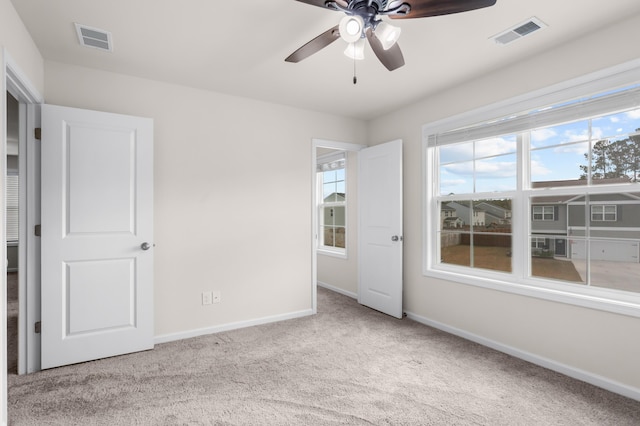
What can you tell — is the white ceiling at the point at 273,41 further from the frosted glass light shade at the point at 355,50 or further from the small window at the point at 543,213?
the small window at the point at 543,213

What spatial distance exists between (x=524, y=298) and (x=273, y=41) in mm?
2910

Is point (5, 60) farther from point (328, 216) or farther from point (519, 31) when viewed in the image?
point (328, 216)

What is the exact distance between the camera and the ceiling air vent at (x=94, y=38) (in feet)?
7.64

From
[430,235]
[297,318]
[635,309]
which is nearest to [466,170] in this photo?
[430,235]

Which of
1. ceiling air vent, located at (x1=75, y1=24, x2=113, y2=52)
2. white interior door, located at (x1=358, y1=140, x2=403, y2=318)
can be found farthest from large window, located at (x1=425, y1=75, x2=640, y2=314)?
ceiling air vent, located at (x1=75, y1=24, x2=113, y2=52)

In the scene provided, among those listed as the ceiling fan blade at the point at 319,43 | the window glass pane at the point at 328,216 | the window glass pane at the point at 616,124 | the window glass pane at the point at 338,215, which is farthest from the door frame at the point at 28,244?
the window glass pane at the point at 616,124

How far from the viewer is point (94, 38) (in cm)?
243

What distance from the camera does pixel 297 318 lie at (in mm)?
3930

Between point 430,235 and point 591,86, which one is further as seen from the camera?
point 430,235

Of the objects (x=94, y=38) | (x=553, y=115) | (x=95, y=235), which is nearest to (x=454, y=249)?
(x=553, y=115)

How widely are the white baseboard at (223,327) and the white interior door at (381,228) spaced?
89cm

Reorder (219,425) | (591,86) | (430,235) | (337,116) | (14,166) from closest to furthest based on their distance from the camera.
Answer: (219,425) → (591,86) → (430,235) → (337,116) → (14,166)

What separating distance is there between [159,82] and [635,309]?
422 centimetres

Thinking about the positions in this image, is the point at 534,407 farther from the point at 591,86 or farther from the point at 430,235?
the point at 591,86
